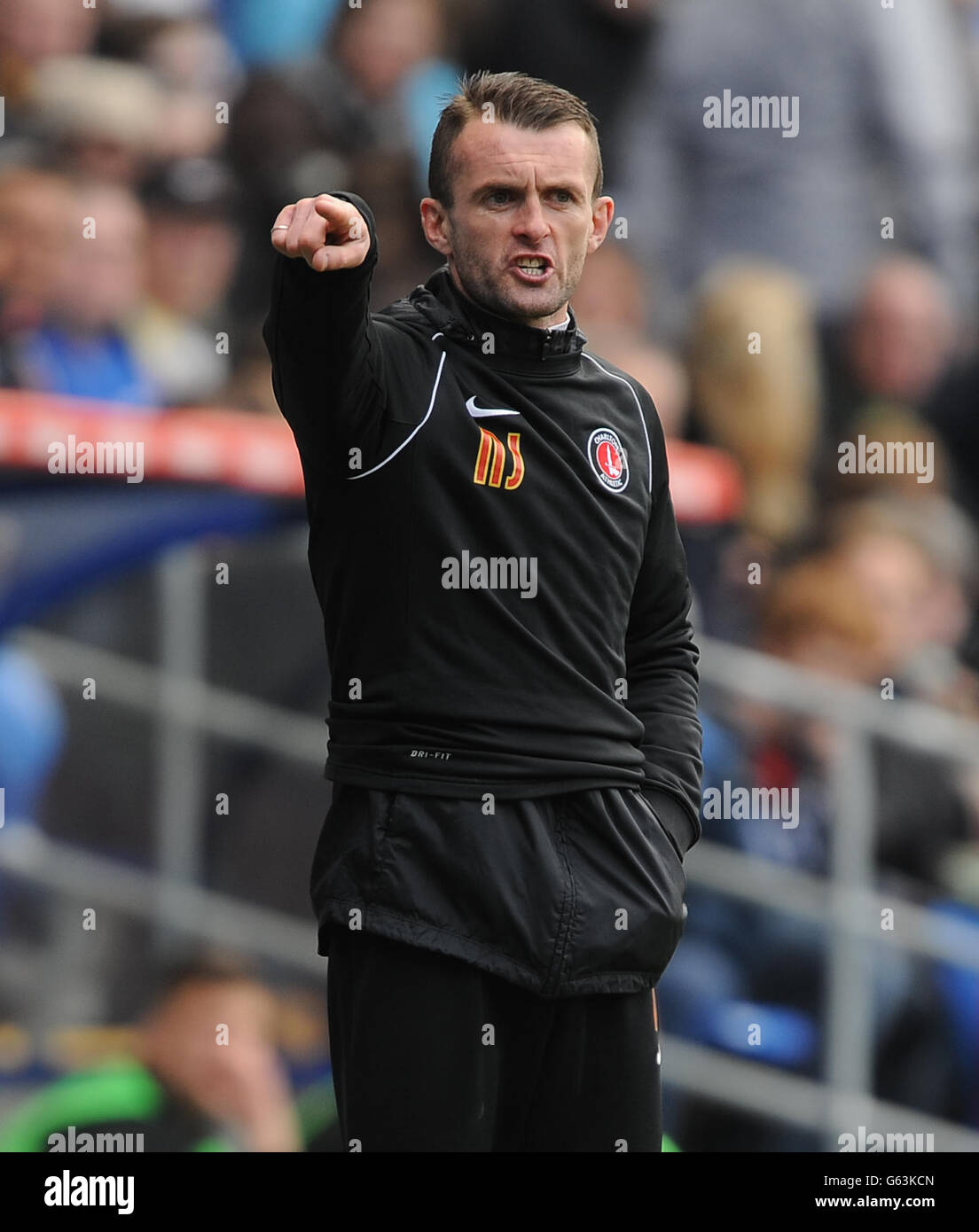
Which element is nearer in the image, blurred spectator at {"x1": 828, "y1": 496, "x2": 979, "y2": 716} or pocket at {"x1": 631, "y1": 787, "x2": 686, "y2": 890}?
pocket at {"x1": 631, "y1": 787, "x2": 686, "y2": 890}

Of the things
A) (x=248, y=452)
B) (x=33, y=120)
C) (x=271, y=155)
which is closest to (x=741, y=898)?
(x=248, y=452)

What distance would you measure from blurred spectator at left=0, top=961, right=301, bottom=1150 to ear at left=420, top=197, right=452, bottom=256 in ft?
8.70

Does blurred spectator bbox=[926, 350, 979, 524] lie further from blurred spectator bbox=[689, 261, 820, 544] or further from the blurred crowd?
blurred spectator bbox=[689, 261, 820, 544]

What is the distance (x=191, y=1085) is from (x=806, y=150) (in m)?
3.69

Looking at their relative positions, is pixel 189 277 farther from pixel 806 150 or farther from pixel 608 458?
pixel 608 458

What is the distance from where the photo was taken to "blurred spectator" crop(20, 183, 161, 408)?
4.53 meters

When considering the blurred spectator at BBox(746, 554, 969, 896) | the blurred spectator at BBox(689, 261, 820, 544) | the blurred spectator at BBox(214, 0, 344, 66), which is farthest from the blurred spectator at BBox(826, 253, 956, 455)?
the blurred spectator at BBox(214, 0, 344, 66)

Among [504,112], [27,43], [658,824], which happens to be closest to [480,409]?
[504,112]

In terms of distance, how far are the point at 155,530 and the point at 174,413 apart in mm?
403

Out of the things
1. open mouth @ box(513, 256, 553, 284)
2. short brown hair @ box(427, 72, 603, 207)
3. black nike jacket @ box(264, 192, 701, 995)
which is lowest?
black nike jacket @ box(264, 192, 701, 995)

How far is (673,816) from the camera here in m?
2.27

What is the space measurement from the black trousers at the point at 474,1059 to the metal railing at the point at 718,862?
2490 mm

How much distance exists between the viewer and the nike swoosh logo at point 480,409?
214 centimetres

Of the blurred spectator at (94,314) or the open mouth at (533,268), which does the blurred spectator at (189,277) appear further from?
the open mouth at (533,268)
